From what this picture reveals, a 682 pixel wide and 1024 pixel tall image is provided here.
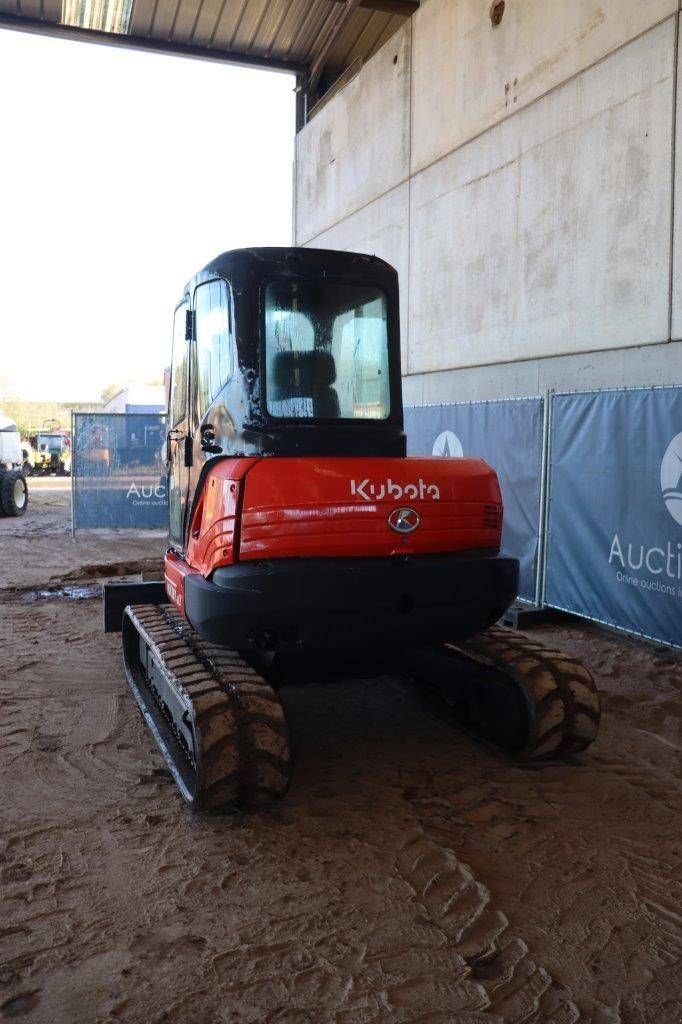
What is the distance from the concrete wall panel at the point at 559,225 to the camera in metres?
8.50

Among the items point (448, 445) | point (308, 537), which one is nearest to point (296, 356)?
point (308, 537)

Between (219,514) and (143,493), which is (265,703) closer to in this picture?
(219,514)

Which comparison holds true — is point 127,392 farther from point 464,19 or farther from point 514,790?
point 514,790

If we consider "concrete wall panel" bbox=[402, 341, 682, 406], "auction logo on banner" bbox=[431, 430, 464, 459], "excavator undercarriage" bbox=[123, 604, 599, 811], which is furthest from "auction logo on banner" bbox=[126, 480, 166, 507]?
"excavator undercarriage" bbox=[123, 604, 599, 811]


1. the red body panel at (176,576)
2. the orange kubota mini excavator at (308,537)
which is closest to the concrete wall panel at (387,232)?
the red body panel at (176,576)

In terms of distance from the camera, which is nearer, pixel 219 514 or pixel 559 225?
pixel 219 514

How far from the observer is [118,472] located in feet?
50.6

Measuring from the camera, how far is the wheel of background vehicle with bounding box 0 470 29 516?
2016 centimetres

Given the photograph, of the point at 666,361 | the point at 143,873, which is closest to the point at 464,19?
the point at 666,361

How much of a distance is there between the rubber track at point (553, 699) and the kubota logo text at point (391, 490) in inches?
48.1

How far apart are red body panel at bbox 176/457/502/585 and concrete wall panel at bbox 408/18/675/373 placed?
14.9 feet

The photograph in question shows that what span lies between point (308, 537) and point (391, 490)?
53 centimetres

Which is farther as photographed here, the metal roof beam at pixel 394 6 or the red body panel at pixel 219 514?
the metal roof beam at pixel 394 6

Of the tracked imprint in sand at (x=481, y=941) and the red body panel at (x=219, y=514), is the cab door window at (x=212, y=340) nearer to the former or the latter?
the red body panel at (x=219, y=514)
